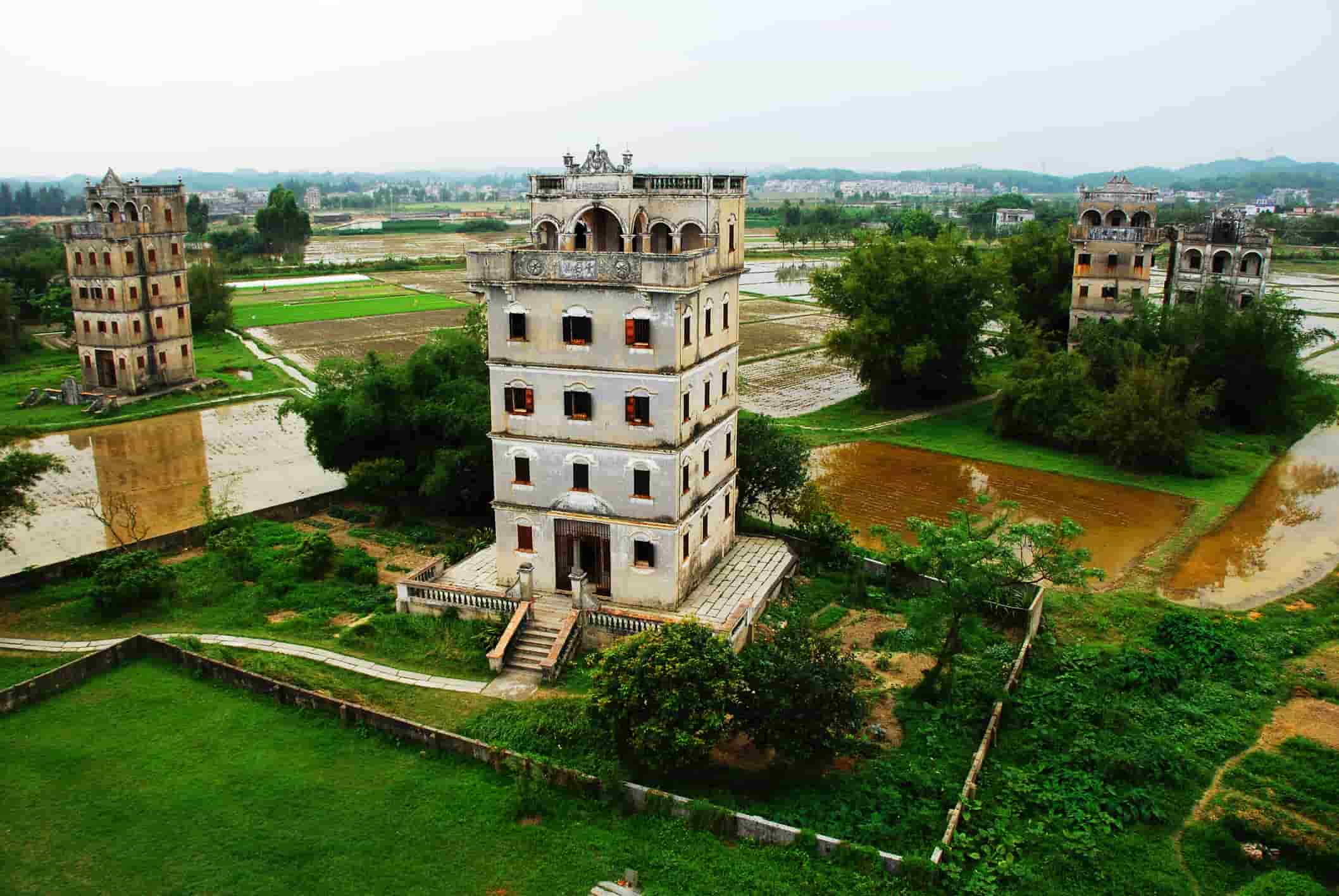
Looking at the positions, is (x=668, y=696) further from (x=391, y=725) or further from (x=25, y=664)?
(x=25, y=664)

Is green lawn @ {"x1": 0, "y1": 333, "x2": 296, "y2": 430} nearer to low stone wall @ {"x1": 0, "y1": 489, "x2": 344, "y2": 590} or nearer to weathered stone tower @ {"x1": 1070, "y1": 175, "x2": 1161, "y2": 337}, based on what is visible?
low stone wall @ {"x1": 0, "y1": 489, "x2": 344, "y2": 590}

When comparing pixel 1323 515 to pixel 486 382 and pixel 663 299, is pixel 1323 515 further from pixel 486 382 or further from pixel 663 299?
pixel 486 382

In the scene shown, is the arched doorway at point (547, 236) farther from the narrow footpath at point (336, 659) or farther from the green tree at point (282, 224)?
the green tree at point (282, 224)

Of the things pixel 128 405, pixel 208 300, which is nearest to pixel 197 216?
pixel 208 300

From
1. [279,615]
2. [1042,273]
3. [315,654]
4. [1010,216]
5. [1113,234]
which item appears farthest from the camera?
[1010,216]

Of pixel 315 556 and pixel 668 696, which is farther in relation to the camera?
pixel 315 556

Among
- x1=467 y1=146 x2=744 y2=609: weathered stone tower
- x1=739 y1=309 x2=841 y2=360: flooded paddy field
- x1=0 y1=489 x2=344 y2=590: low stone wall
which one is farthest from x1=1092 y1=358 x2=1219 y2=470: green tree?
x1=0 y1=489 x2=344 y2=590: low stone wall

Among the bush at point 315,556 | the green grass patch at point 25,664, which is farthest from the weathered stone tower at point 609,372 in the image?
the green grass patch at point 25,664
